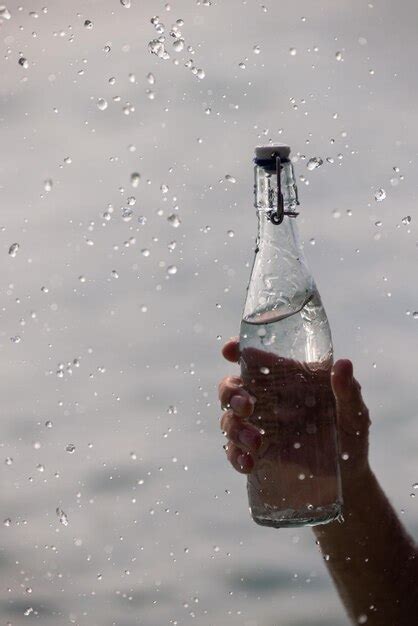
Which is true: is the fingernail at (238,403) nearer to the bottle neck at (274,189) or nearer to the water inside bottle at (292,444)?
the water inside bottle at (292,444)

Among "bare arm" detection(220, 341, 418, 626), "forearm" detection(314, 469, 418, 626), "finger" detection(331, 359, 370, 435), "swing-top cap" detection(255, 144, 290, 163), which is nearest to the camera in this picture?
"swing-top cap" detection(255, 144, 290, 163)

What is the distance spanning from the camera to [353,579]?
269 centimetres

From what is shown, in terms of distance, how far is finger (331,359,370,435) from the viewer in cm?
230

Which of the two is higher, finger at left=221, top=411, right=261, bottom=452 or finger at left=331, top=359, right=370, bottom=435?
finger at left=331, top=359, right=370, bottom=435

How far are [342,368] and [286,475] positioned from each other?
1.03ft

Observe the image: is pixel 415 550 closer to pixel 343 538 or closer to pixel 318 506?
pixel 343 538

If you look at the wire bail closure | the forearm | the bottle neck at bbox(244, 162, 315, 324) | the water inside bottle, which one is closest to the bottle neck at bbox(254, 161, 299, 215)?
the wire bail closure

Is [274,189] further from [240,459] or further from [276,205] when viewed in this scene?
[240,459]

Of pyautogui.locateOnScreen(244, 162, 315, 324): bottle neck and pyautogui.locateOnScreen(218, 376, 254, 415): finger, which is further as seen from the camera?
pyautogui.locateOnScreen(244, 162, 315, 324): bottle neck

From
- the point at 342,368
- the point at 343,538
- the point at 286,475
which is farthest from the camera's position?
the point at 343,538

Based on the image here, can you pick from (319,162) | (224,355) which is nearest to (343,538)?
(224,355)

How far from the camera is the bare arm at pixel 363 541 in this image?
2.43m

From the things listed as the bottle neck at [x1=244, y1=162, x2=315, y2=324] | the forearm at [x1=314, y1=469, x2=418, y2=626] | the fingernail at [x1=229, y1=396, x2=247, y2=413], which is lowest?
the forearm at [x1=314, y1=469, x2=418, y2=626]

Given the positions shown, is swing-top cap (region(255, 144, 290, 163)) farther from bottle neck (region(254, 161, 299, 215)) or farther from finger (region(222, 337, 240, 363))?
finger (region(222, 337, 240, 363))
